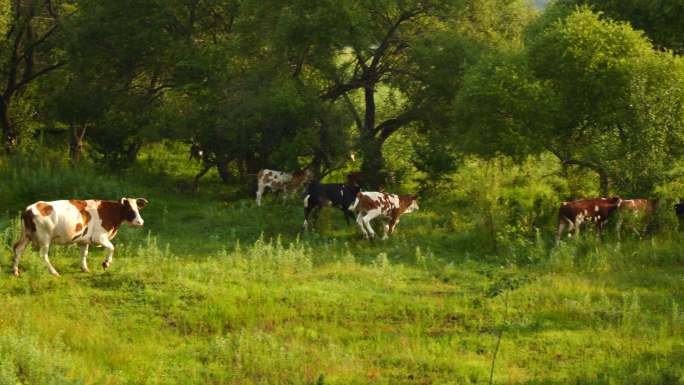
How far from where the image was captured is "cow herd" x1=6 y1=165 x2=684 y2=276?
15.7 metres

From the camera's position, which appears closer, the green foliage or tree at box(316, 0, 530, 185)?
tree at box(316, 0, 530, 185)

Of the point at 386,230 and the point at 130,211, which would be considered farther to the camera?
the point at 386,230

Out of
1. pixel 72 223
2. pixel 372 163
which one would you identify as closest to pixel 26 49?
pixel 372 163

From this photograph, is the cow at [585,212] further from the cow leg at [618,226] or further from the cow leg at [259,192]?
the cow leg at [259,192]

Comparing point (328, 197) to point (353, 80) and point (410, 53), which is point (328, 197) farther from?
point (353, 80)

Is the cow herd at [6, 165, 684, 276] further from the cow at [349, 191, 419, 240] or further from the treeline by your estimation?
the treeline

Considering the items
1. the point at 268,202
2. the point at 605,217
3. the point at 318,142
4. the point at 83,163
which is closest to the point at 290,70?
the point at 318,142

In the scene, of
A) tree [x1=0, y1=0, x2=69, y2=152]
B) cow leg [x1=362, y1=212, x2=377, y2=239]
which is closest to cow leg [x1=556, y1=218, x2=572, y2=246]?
cow leg [x1=362, y1=212, x2=377, y2=239]

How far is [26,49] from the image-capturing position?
33031 mm

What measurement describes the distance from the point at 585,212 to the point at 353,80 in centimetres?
1198

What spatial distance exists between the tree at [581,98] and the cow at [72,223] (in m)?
11.9

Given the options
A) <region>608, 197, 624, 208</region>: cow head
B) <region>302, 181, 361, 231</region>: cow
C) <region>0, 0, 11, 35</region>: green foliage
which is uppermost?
<region>0, 0, 11, 35</region>: green foliage

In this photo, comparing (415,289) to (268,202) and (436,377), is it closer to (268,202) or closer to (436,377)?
(436,377)

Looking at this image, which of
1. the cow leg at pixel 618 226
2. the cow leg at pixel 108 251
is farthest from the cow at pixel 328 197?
the cow leg at pixel 108 251
